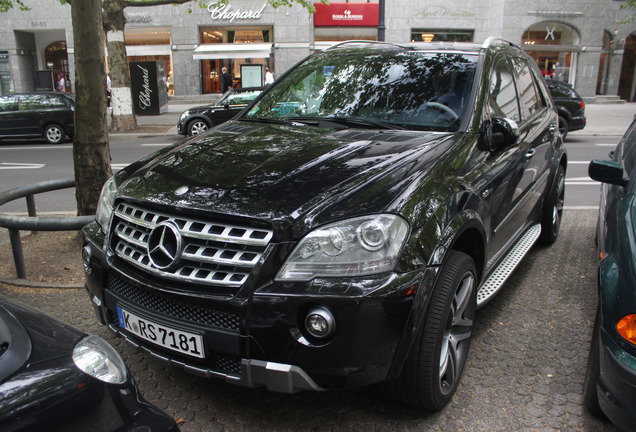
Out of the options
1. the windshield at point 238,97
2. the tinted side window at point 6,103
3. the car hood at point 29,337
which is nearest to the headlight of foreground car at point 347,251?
the car hood at point 29,337

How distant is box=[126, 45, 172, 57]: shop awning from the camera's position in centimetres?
2808

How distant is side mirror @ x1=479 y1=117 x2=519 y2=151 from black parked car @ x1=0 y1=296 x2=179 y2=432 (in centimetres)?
228

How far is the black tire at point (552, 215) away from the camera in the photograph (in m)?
4.87

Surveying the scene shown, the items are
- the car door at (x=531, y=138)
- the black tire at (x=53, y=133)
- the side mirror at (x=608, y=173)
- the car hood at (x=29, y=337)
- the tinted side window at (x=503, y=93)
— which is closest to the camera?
the car hood at (x=29, y=337)

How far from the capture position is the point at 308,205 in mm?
2258

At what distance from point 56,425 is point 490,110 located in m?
2.93

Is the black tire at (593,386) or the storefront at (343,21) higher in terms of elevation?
the storefront at (343,21)

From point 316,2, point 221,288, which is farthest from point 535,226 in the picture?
point 316,2

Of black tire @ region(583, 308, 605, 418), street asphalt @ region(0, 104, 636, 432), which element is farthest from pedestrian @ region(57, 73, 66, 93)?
black tire @ region(583, 308, 605, 418)

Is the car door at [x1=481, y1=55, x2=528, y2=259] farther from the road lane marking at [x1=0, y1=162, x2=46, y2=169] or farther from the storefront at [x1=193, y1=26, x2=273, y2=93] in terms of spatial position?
the storefront at [x1=193, y1=26, x2=273, y2=93]

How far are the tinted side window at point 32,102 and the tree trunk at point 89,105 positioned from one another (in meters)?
11.6

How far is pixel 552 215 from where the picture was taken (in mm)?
4957

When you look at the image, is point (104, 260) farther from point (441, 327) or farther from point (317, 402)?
point (441, 327)

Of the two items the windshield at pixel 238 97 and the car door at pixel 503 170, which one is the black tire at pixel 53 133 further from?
the car door at pixel 503 170
